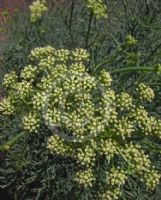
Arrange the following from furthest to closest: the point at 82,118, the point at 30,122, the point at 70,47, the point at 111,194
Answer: the point at 70,47
the point at 111,194
the point at 30,122
the point at 82,118

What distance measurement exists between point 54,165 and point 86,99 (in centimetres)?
126

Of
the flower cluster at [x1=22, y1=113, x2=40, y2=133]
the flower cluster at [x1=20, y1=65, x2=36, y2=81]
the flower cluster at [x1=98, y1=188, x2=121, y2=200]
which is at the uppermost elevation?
the flower cluster at [x1=20, y1=65, x2=36, y2=81]

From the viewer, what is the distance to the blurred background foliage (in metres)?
4.70

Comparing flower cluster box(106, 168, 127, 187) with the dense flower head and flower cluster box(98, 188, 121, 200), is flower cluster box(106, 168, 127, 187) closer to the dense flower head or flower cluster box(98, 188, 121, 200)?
the dense flower head

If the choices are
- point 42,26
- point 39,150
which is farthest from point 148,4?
point 39,150

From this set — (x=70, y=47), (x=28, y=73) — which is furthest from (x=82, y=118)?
(x=70, y=47)

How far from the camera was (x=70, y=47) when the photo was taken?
17.7ft

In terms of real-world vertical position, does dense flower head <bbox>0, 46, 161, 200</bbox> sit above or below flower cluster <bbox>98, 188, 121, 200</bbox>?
above

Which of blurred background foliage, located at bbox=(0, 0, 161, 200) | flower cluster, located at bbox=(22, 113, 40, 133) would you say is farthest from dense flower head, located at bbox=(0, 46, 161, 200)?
blurred background foliage, located at bbox=(0, 0, 161, 200)

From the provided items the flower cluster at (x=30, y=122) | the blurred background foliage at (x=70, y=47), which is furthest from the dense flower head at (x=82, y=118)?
the blurred background foliage at (x=70, y=47)

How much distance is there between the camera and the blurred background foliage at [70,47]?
4699 mm

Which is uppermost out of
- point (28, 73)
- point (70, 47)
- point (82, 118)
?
point (70, 47)

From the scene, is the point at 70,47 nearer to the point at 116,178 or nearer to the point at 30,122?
the point at 30,122

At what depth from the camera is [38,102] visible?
3.59 m
